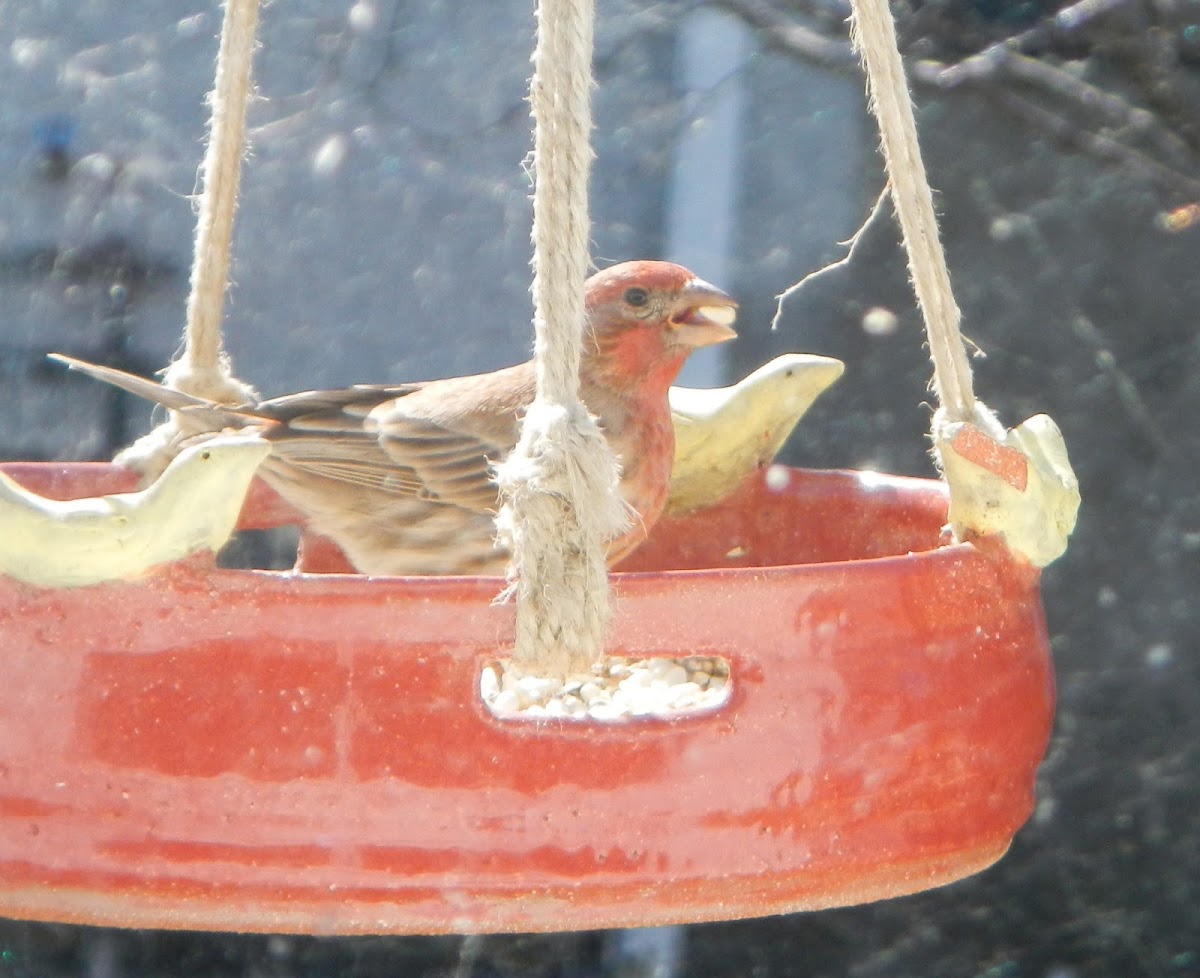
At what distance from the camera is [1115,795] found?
152 inches

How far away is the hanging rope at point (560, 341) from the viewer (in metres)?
1.69

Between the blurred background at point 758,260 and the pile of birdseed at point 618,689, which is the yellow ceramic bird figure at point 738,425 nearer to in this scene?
the pile of birdseed at point 618,689

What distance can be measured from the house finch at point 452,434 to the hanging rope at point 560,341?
1041mm

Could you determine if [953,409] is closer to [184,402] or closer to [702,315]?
[702,315]

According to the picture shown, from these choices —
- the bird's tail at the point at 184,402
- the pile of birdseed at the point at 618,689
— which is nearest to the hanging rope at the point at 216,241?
the bird's tail at the point at 184,402

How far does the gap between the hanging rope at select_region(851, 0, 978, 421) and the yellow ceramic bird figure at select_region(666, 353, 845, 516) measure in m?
0.77

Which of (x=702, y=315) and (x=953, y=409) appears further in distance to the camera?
(x=702, y=315)

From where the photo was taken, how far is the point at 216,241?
2.51 metres

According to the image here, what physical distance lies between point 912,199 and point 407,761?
895 mm

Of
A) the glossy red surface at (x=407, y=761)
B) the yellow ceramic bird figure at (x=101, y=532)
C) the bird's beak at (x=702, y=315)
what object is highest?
the yellow ceramic bird figure at (x=101, y=532)

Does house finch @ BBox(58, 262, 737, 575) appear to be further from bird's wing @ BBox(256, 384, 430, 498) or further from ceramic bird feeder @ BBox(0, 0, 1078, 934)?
ceramic bird feeder @ BBox(0, 0, 1078, 934)

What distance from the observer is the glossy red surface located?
164 cm

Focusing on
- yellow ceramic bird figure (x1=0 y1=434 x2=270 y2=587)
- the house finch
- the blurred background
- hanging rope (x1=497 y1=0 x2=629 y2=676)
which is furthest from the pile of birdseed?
the blurred background

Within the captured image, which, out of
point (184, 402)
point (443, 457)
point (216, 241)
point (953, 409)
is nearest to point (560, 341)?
point (953, 409)
